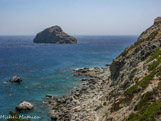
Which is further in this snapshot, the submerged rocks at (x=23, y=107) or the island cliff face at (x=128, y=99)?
the submerged rocks at (x=23, y=107)

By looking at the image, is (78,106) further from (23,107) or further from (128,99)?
(128,99)

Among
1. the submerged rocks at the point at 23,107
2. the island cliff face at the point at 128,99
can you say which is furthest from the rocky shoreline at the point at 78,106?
the submerged rocks at the point at 23,107

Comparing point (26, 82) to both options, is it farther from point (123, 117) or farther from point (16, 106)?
point (123, 117)

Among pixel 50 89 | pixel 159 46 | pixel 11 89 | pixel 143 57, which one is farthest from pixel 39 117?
pixel 159 46

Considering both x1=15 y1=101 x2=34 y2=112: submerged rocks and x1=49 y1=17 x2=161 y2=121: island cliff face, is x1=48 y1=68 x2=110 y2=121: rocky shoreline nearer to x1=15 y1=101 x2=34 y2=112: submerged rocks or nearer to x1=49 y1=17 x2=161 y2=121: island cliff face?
x1=49 y1=17 x2=161 y2=121: island cliff face

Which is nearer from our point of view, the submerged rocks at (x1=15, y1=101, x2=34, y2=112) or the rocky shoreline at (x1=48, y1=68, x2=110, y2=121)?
the rocky shoreline at (x1=48, y1=68, x2=110, y2=121)

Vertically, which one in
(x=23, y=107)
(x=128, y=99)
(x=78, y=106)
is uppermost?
(x=128, y=99)

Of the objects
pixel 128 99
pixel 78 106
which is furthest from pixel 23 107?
pixel 128 99

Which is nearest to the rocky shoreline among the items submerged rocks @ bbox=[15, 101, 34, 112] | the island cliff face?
the island cliff face

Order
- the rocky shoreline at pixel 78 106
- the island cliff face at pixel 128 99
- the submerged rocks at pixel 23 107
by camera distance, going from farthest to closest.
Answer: the submerged rocks at pixel 23 107, the rocky shoreline at pixel 78 106, the island cliff face at pixel 128 99

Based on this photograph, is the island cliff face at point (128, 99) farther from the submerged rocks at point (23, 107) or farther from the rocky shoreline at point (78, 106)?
the submerged rocks at point (23, 107)

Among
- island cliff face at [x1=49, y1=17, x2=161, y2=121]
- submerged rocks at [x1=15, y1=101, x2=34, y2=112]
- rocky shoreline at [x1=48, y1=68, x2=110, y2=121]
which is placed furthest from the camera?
submerged rocks at [x1=15, y1=101, x2=34, y2=112]

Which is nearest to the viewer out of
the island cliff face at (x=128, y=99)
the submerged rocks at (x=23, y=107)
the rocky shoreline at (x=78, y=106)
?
the island cliff face at (x=128, y=99)

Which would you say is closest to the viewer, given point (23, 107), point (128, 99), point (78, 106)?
point (128, 99)
